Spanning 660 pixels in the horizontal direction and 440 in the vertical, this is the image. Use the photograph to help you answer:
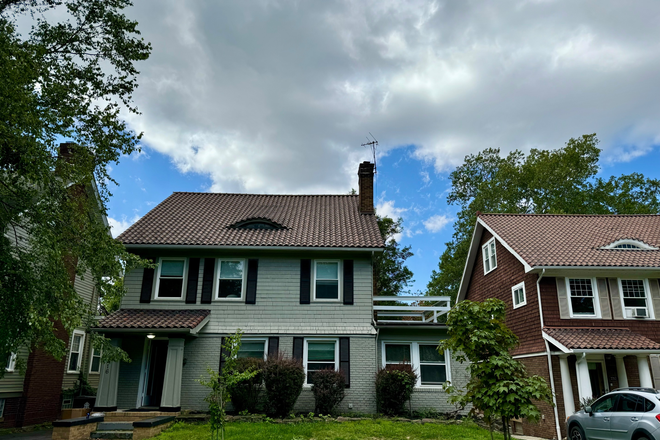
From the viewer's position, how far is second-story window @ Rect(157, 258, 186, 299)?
52.3 feet

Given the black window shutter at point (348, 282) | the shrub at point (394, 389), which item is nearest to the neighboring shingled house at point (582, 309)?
the shrub at point (394, 389)

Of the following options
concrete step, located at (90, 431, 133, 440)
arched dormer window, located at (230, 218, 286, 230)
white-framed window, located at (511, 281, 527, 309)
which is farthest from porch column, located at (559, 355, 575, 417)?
concrete step, located at (90, 431, 133, 440)

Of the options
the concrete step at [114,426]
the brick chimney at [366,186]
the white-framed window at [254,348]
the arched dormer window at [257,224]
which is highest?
the brick chimney at [366,186]

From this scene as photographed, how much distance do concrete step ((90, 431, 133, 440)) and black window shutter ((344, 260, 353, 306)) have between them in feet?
24.5

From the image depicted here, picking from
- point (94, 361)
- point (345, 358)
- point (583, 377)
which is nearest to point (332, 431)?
point (345, 358)

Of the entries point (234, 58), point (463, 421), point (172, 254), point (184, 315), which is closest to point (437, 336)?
point (463, 421)

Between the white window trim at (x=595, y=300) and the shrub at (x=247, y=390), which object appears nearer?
the shrub at (x=247, y=390)

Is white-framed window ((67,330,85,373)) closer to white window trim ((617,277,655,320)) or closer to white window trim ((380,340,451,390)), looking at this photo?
white window trim ((380,340,451,390))

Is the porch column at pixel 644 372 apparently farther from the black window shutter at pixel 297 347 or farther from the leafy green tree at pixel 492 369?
the black window shutter at pixel 297 347

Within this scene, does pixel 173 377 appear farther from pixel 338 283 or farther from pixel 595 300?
pixel 595 300

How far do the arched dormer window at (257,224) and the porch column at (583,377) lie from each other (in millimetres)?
10673

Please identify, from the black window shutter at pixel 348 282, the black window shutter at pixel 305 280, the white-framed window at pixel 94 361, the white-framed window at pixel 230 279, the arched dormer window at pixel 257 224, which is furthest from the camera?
the white-framed window at pixel 94 361

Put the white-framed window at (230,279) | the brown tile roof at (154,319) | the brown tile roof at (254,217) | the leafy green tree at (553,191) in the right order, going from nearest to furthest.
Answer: the brown tile roof at (154,319) < the white-framed window at (230,279) < the brown tile roof at (254,217) < the leafy green tree at (553,191)

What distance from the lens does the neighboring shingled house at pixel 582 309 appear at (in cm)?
1360
